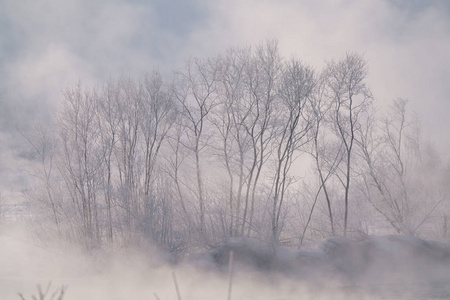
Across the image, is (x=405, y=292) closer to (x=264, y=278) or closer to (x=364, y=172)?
(x=264, y=278)

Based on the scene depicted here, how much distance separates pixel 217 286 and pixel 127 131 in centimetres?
790

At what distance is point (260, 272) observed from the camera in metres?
10.3

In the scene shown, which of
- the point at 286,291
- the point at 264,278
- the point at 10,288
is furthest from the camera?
the point at 264,278

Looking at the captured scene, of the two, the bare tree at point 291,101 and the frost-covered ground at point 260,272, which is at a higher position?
the bare tree at point 291,101

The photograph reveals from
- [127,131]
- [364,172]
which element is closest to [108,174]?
[127,131]

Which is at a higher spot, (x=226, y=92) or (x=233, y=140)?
(x=226, y=92)

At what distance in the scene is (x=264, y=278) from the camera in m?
10.1

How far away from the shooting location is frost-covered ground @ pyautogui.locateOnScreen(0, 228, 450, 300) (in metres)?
8.61

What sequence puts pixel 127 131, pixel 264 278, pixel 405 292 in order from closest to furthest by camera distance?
1. pixel 405 292
2. pixel 264 278
3. pixel 127 131

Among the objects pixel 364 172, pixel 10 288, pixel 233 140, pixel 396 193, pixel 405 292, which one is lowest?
pixel 405 292

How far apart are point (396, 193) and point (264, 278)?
11186mm

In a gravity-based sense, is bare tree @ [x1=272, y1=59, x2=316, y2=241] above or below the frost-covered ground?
above

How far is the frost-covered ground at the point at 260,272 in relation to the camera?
8.61 meters

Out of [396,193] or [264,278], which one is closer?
[264,278]
